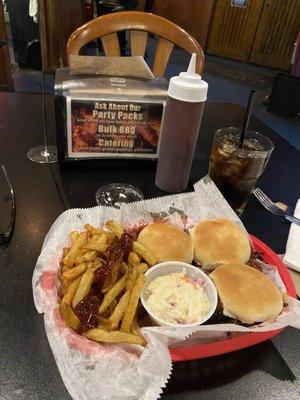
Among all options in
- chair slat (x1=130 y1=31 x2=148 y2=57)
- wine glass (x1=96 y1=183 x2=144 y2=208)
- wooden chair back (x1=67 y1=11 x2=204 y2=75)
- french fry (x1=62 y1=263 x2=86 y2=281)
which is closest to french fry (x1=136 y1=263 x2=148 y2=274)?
french fry (x1=62 y1=263 x2=86 y2=281)

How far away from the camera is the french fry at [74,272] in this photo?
67 centimetres

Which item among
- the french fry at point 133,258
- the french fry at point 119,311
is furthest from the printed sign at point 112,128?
the french fry at point 119,311

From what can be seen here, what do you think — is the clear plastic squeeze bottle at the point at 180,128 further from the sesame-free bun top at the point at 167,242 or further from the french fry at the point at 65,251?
the french fry at the point at 65,251

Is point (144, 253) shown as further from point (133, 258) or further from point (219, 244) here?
point (219, 244)

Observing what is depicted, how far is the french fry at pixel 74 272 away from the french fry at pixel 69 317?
0.24 feet

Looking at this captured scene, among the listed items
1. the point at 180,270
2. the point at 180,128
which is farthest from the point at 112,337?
the point at 180,128

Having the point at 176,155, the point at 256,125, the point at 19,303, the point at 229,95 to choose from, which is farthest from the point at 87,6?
the point at 19,303

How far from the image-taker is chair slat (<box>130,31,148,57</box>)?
66.8 inches

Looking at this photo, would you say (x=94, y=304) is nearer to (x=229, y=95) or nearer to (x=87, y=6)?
(x=229, y=95)

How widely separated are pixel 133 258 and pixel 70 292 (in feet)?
0.50

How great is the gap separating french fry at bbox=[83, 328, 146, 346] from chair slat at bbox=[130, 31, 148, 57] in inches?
57.4

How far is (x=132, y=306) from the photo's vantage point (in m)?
0.63

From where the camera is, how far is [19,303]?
71 cm

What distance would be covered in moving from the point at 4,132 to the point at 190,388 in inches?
44.4
